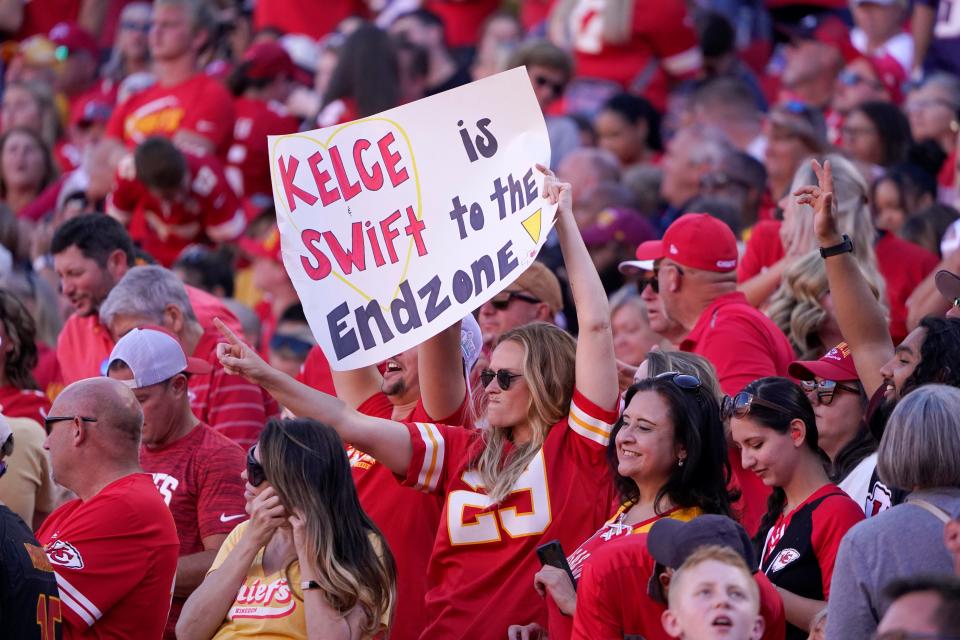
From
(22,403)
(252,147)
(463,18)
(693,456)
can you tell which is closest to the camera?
(693,456)

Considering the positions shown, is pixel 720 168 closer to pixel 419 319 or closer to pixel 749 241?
pixel 749 241

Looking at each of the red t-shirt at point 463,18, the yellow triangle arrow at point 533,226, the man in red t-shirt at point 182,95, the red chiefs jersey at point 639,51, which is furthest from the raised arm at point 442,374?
the red t-shirt at point 463,18

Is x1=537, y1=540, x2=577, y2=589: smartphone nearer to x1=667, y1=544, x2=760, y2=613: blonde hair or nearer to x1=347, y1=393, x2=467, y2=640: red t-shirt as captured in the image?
x1=667, y1=544, x2=760, y2=613: blonde hair

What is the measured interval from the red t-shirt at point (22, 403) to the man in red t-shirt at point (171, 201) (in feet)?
8.64

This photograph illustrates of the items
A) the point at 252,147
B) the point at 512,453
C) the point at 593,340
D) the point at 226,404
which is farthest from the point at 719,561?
the point at 252,147

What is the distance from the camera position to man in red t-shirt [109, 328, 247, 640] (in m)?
5.90

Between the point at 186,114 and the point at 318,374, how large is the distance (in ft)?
17.0

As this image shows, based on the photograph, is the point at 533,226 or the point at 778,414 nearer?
the point at 778,414

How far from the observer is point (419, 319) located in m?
5.38

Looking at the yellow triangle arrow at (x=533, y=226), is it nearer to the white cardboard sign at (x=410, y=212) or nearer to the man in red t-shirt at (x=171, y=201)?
the white cardboard sign at (x=410, y=212)

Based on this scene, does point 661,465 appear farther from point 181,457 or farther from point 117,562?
point 181,457

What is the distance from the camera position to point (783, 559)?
193 inches

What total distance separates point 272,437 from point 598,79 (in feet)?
24.1

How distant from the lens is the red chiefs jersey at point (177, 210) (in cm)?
1000
